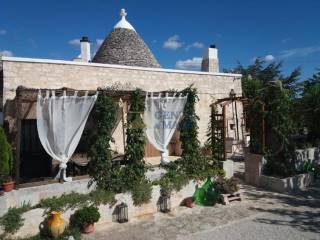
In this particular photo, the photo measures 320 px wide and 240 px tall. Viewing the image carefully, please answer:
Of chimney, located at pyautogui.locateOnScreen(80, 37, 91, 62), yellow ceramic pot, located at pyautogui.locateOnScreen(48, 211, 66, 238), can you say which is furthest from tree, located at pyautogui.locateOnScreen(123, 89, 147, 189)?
chimney, located at pyautogui.locateOnScreen(80, 37, 91, 62)

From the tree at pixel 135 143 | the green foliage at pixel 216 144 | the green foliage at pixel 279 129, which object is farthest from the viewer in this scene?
the green foliage at pixel 279 129

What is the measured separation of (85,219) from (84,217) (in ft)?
0.15

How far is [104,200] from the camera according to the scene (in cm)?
677

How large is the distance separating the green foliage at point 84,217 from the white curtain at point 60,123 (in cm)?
90

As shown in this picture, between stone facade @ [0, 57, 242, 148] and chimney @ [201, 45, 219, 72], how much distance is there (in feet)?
5.06

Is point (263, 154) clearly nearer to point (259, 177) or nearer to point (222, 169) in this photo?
point (259, 177)

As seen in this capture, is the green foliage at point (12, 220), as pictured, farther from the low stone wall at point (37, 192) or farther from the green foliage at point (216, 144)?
the green foliage at point (216, 144)

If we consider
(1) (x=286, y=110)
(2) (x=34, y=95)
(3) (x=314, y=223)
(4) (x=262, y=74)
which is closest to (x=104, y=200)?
(2) (x=34, y=95)

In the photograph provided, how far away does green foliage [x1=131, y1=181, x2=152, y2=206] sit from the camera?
7209 millimetres

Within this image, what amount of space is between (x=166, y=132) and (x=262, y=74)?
2842 cm

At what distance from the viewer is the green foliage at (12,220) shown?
18.5 ft

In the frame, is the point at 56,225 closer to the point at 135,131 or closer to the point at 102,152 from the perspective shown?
the point at 102,152

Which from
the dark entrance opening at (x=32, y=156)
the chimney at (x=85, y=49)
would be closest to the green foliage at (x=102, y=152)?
the dark entrance opening at (x=32, y=156)

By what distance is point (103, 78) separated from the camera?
35.8ft
